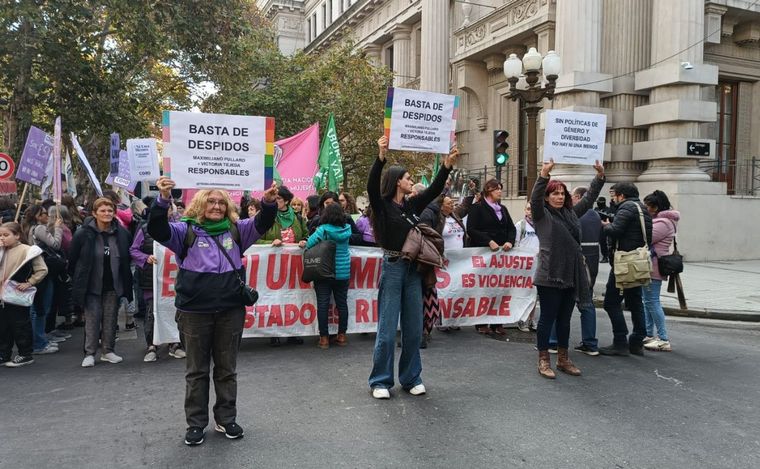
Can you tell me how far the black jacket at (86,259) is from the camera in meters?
6.18

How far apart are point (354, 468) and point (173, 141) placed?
2911mm

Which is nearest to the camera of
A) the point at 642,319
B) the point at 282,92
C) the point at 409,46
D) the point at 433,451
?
the point at 433,451

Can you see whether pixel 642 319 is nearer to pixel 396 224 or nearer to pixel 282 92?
pixel 396 224

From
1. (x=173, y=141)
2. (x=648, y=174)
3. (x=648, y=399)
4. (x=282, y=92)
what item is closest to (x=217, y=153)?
(x=173, y=141)

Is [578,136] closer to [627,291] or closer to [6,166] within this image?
[627,291]

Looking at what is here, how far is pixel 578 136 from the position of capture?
7227 millimetres

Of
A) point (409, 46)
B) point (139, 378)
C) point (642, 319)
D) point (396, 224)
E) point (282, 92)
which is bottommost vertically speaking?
point (139, 378)

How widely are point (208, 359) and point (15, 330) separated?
3.37m

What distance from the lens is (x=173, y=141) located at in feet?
15.9

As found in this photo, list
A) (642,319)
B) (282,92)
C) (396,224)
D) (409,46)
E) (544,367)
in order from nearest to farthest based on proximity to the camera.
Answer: (396,224), (544,367), (642,319), (282,92), (409,46)

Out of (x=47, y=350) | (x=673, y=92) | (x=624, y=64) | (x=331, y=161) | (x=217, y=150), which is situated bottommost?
(x=47, y=350)

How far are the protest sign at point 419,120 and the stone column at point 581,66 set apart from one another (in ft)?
33.3

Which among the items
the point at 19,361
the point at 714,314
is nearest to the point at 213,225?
the point at 19,361

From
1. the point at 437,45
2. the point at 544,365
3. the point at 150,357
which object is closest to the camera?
the point at 544,365
